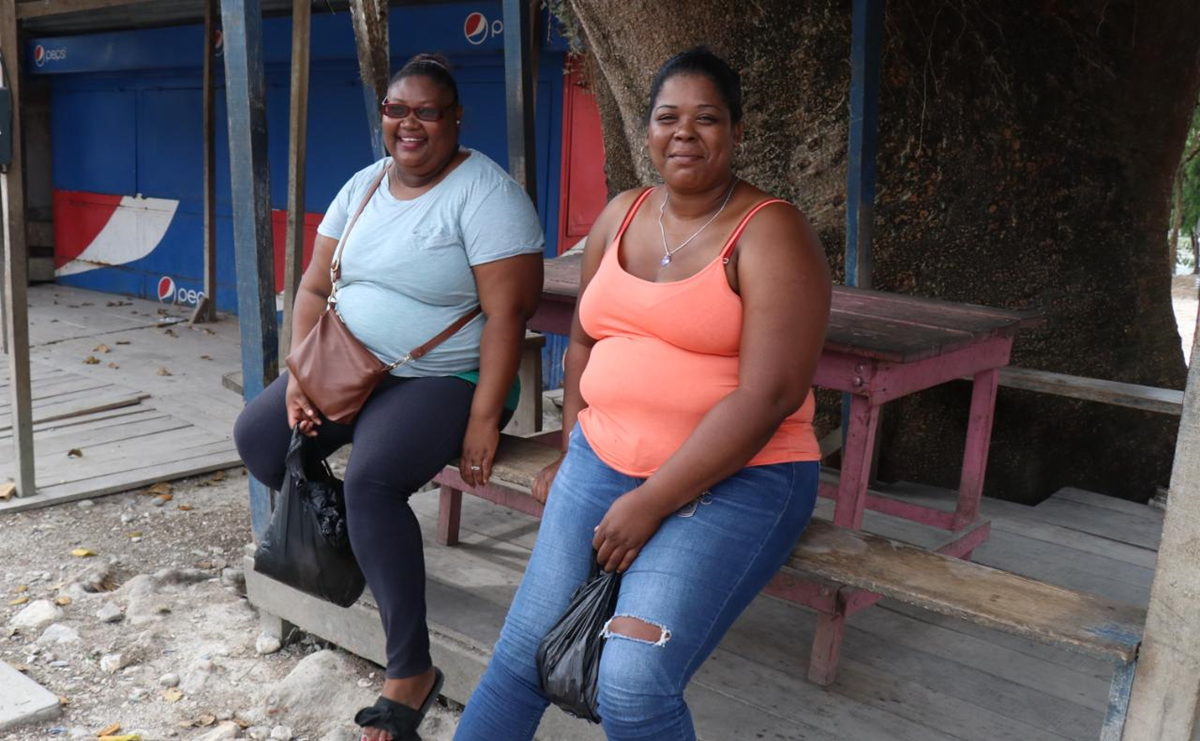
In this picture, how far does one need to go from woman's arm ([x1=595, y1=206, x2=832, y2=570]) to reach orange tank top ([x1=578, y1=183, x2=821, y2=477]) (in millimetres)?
50

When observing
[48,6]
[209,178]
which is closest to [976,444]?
[48,6]

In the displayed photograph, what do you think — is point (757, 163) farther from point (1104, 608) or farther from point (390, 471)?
point (1104, 608)

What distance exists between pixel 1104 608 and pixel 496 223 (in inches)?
62.6

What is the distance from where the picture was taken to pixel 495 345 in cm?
277

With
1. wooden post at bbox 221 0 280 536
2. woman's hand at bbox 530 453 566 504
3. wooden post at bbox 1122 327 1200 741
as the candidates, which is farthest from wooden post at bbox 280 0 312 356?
wooden post at bbox 1122 327 1200 741

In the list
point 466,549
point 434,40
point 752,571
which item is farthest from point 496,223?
point 434,40

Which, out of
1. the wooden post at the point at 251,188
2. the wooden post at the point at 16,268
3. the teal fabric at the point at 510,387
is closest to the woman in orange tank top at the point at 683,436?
the teal fabric at the point at 510,387

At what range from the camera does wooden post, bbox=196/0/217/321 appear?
27.7 ft

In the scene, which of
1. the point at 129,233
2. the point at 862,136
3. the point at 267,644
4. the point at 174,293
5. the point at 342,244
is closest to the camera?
the point at 342,244

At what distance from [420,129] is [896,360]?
1.28 m

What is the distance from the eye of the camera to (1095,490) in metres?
4.74

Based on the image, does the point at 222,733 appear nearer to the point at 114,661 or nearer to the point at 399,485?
the point at 114,661

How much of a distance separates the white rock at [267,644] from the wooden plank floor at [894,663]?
0.51 m

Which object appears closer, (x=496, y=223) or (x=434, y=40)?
(x=496, y=223)
